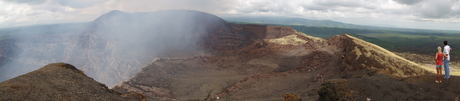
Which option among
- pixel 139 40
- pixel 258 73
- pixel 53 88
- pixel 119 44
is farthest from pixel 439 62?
pixel 139 40

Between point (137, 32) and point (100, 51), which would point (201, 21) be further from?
point (100, 51)

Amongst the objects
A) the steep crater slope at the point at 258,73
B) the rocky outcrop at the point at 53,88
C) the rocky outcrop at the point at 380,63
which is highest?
the rocky outcrop at the point at 53,88

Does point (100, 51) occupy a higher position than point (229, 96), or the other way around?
point (100, 51)

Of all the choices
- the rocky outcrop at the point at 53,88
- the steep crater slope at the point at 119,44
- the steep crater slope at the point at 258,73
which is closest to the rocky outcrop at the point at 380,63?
the steep crater slope at the point at 258,73

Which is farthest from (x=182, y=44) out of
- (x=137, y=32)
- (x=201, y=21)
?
(x=201, y=21)

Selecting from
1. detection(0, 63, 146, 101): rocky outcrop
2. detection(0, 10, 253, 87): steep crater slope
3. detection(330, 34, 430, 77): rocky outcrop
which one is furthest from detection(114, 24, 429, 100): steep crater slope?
detection(0, 63, 146, 101): rocky outcrop

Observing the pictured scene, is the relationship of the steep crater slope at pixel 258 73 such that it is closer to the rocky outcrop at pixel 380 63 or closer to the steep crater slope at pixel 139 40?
the rocky outcrop at pixel 380 63

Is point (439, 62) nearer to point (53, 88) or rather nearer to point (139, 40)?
point (53, 88)
